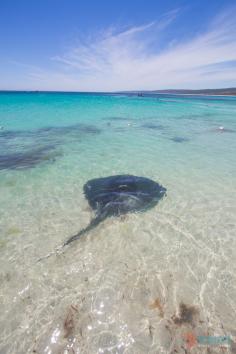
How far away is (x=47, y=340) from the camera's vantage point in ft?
10.2

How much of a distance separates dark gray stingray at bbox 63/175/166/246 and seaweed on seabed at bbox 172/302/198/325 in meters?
2.70

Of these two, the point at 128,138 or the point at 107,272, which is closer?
the point at 107,272

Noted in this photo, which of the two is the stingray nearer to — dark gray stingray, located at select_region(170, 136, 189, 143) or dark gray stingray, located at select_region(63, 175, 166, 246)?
dark gray stingray, located at select_region(63, 175, 166, 246)

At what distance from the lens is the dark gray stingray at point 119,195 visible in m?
6.11

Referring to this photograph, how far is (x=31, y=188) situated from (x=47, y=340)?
207 inches

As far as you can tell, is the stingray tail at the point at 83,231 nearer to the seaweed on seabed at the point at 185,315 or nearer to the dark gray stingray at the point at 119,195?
the dark gray stingray at the point at 119,195

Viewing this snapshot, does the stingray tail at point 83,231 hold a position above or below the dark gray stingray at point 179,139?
above

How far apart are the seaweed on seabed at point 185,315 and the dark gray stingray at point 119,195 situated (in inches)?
106

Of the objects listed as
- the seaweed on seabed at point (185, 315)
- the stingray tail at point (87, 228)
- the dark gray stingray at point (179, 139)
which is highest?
the seaweed on seabed at point (185, 315)

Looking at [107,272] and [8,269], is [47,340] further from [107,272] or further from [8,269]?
[8,269]

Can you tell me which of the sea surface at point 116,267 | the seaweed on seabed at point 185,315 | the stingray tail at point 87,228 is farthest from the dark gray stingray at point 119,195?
the seaweed on seabed at point 185,315

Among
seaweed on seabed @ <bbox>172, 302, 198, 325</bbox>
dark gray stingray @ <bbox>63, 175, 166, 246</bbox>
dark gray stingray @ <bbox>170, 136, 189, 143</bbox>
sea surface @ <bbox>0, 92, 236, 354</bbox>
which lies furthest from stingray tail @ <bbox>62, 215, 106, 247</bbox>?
dark gray stingray @ <bbox>170, 136, 189, 143</bbox>

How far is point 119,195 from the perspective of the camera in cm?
680

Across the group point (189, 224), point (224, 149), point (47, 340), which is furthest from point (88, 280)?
point (224, 149)
